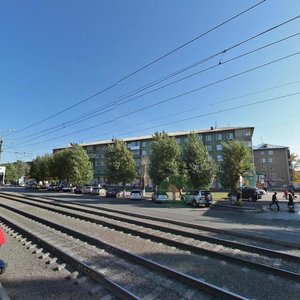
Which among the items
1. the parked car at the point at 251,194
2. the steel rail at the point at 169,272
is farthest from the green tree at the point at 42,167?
the steel rail at the point at 169,272

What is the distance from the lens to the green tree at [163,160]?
43250mm

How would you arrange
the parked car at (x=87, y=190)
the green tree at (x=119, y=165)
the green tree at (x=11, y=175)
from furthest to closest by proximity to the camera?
the green tree at (x=11, y=175)
the parked car at (x=87, y=190)
the green tree at (x=119, y=165)

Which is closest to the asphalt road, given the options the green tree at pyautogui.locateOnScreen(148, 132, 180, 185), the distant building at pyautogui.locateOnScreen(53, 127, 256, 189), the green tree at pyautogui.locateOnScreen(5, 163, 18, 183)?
the green tree at pyautogui.locateOnScreen(148, 132, 180, 185)

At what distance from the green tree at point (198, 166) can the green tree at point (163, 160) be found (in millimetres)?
2589

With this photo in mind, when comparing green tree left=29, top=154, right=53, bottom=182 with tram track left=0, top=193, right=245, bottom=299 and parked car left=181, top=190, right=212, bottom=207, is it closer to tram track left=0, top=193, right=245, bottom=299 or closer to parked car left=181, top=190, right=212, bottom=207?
parked car left=181, top=190, right=212, bottom=207

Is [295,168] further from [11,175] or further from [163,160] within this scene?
[11,175]

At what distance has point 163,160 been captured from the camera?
1714 inches

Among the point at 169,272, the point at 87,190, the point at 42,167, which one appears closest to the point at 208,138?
the point at 87,190

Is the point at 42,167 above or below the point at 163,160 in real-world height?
above

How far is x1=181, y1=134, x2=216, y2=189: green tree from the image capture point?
4047cm

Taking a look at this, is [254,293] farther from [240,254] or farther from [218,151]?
[218,151]

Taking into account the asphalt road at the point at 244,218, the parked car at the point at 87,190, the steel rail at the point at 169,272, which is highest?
the parked car at the point at 87,190

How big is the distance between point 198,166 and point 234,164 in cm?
483

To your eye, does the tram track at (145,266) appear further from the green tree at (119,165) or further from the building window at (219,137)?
the building window at (219,137)
